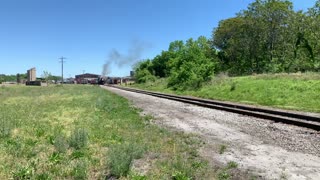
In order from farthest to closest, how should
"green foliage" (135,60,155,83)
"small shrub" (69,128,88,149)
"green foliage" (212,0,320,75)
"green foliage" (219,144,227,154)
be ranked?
"green foliage" (135,60,155,83), "green foliage" (212,0,320,75), "small shrub" (69,128,88,149), "green foliage" (219,144,227,154)

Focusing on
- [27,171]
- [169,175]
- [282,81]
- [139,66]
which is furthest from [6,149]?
[139,66]

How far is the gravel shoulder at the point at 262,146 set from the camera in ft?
24.0

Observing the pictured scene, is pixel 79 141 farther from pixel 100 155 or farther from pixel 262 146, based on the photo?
pixel 262 146

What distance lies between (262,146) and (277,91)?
1778cm

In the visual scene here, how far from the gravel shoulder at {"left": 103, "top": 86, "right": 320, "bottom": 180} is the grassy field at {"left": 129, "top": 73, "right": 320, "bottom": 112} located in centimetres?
662

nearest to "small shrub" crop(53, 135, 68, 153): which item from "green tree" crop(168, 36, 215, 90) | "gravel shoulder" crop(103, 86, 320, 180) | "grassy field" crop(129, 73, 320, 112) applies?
"gravel shoulder" crop(103, 86, 320, 180)

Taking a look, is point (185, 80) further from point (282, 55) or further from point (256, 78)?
point (282, 55)

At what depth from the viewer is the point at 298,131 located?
12859mm

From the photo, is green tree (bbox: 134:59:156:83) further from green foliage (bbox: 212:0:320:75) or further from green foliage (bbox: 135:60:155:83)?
green foliage (bbox: 212:0:320:75)

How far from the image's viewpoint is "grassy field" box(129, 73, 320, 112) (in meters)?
22.5

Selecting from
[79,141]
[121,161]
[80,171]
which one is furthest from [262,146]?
[80,171]

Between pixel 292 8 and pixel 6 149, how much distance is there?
59545 mm

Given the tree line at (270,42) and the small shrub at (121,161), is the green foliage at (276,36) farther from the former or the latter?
the small shrub at (121,161)

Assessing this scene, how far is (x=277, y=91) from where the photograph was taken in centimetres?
2670
